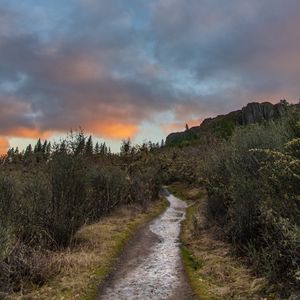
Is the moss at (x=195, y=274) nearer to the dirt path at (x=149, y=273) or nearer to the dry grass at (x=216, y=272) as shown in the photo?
the dry grass at (x=216, y=272)

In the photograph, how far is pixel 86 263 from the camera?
49.2 feet

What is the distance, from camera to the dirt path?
39.6ft

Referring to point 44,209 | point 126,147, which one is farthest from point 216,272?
point 126,147

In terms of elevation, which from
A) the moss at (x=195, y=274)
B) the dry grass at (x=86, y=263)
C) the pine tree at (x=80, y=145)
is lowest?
the moss at (x=195, y=274)

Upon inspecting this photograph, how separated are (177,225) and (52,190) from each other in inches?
519

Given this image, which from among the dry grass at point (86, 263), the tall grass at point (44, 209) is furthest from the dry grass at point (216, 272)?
the tall grass at point (44, 209)

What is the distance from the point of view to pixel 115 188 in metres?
32.5

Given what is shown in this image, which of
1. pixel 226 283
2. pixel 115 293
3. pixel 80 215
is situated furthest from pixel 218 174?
pixel 115 293

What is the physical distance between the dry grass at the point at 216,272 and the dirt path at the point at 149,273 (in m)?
0.42

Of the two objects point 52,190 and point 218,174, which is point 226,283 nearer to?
point 52,190

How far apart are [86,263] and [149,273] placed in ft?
7.58

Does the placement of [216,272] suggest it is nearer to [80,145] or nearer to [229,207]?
[229,207]

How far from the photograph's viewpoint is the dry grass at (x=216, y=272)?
11719 millimetres

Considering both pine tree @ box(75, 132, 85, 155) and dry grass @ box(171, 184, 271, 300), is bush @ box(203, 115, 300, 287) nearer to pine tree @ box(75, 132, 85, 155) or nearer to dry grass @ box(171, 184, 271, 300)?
dry grass @ box(171, 184, 271, 300)
